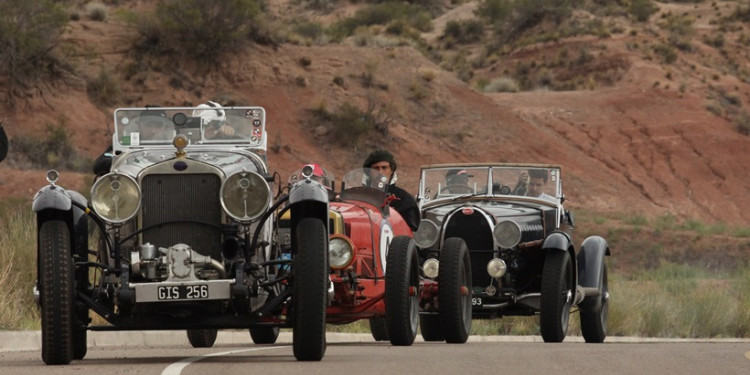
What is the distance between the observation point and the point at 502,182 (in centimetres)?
2056

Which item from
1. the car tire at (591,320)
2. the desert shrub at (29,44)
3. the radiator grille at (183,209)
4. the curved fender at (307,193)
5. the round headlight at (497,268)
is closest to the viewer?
the curved fender at (307,193)

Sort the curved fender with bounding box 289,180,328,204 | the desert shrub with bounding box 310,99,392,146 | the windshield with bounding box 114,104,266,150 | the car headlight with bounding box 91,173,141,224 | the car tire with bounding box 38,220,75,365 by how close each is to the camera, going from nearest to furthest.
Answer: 1. the car tire with bounding box 38,220,75,365
2. the curved fender with bounding box 289,180,328,204
3. the car headlight with bounding box 91,173,141,224
4. the windshield with bounding box 114,104,266,150
5. the desert shrub with bounding box 310,99,392,146

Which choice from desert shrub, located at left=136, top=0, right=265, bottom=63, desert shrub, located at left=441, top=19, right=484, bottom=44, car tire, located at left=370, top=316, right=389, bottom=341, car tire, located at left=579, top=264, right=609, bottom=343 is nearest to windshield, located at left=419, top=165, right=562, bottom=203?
car tire, located at left=579, top=264, right=609, bottom=343

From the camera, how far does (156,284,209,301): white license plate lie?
11.7 m

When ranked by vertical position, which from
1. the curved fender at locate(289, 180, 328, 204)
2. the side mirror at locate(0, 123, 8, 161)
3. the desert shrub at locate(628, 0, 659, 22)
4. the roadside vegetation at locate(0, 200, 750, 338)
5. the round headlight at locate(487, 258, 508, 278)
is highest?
the desert shrub at locate(628, 0, 659, 22)

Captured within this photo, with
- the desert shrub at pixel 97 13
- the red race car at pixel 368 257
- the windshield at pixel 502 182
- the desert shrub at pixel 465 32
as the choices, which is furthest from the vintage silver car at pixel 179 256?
the desert shrub at pixel 465 32

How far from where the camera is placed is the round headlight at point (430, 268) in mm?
18237

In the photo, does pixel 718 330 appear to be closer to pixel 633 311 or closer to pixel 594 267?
pixel 633 311

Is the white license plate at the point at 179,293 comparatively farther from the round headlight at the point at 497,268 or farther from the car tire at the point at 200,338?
the round headlight at the point at 497,268

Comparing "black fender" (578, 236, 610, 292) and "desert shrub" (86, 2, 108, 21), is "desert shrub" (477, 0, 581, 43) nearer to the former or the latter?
"desert shrub" (86, 2, 108, 21)

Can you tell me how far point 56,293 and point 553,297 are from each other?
754cm

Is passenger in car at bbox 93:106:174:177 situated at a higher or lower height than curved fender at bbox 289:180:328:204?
higher

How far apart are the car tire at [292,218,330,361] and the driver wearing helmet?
2702mm

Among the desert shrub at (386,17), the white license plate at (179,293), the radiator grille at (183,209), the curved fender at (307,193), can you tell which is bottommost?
the white license plate at (179,293)
